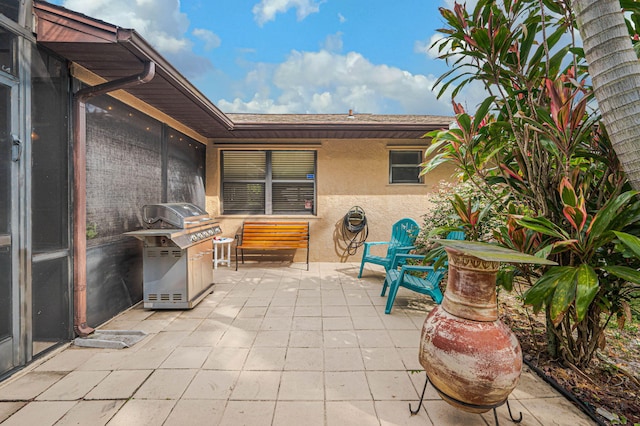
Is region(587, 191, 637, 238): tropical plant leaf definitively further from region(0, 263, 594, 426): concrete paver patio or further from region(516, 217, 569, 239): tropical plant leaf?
region(0, 263, 594, 426): concrete paver patio

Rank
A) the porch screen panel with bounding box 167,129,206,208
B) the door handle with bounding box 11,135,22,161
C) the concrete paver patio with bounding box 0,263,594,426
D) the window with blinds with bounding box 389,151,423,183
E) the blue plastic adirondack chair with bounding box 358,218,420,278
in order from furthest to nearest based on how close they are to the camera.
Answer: the window with blinds with bounding box 389,151,423,183, the porch screen panel with bounding box 167,129,206,208, the blue plastic adirondack chair with bounding box 358,218,420,278, the door handle with bounding box 11,135,22,161, the concrete paver patio with bounding box 0,263,594,426

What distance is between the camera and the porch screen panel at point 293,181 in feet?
19.2

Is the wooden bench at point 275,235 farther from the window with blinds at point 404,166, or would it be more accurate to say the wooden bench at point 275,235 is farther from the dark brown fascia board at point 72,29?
the dark brown fascia board at point 72,29

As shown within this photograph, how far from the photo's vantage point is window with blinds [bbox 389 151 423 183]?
19.1 ft

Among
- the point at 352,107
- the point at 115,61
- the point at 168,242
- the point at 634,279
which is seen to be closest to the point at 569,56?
the point at 634,279

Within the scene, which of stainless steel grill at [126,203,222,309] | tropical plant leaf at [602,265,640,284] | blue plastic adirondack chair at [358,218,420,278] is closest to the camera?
tropical plant leaf at [602,265,640,284]

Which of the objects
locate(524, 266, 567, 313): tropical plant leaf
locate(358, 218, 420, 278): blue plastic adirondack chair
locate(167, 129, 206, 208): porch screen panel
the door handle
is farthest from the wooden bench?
locate(524, 266, 567, 313): tropical plant leaf

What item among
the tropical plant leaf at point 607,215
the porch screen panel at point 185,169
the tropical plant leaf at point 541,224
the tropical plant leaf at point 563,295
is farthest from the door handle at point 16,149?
the tropical plant leaf at point 607,215

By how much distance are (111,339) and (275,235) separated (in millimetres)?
3149

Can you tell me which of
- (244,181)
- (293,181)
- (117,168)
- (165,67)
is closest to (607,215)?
(165,67)

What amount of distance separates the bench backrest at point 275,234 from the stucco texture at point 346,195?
0.25 meters

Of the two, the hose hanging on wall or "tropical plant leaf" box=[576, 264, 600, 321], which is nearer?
"tropical plant leaf" box=[576, 264, 600, 321]

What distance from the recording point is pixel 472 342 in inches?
53.7

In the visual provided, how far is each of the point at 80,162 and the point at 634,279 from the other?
13.2 feet
